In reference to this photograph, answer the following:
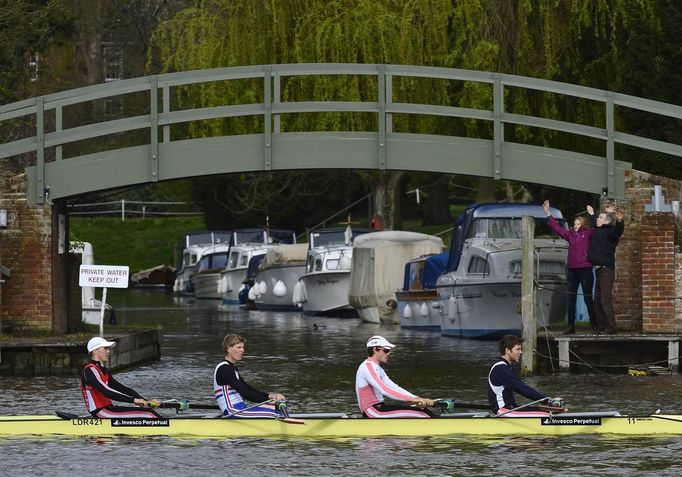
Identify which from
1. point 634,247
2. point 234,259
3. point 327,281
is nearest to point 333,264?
point 327,281

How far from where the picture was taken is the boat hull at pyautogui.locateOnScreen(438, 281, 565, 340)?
3384 centimetres

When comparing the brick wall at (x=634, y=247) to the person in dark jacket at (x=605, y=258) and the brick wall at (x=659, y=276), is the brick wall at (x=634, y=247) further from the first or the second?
the person in dark jacket at (x=605, y=258)

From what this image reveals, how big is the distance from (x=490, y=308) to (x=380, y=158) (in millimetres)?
8967

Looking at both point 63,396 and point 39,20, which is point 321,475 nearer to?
point 63,396

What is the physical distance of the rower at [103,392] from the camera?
1948 centimetres

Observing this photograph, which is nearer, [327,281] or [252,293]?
[327,281]

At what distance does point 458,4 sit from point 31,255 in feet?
48.0

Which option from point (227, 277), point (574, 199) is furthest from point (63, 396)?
point (227, 277)

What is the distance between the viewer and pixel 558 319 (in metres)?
34.1

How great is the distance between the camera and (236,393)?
1962 cm

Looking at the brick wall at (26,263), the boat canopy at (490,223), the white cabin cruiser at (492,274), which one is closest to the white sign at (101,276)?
the brick wall at (26,263)

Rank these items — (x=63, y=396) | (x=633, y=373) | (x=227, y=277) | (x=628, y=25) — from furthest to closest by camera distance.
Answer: (x=227, y=277), (x=628, y=25), (x=633, y=373), (x=63, y=396)

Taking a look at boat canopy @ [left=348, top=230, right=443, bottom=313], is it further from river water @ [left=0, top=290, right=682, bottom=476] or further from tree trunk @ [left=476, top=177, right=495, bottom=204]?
river water @ [left=0, top=290, right=682, bottom=476]

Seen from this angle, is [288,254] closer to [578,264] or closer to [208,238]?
[208,238]
